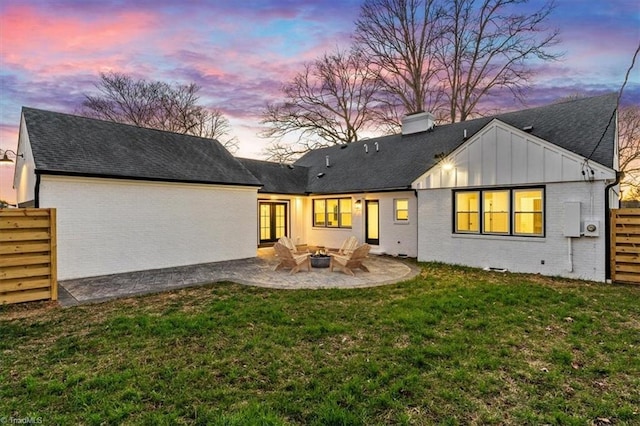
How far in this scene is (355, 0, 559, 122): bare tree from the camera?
20.2 meters

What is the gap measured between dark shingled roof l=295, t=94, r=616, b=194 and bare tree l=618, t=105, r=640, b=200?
12.4 m

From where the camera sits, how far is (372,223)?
14.6 meters

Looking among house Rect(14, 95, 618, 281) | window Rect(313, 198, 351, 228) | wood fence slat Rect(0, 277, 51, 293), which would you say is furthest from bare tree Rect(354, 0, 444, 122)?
wood fence slat Rect(0, 277, 51, 293)

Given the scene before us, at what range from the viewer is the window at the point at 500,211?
9.63 m

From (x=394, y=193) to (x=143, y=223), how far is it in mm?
9433

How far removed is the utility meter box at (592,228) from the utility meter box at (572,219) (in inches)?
7.7

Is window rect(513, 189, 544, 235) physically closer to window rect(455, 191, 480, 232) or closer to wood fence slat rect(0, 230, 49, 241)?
window rect(455, 191, 480, 232)

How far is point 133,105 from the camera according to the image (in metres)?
26.0

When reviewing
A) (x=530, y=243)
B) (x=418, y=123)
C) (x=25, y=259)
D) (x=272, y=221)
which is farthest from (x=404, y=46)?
(x=25, y=259)

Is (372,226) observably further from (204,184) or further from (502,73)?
(502,73)

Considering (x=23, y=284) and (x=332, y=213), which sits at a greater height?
(x=332, y=213)

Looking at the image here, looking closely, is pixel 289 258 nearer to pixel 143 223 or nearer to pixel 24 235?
pixel 143 223

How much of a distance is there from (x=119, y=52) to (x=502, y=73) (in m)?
21.7

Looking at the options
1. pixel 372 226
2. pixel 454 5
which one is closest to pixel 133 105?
pixel 372 226
